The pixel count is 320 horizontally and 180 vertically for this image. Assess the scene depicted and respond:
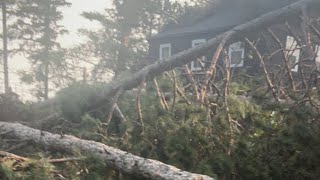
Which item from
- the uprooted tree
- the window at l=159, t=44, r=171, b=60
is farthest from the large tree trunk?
the uprooted tree

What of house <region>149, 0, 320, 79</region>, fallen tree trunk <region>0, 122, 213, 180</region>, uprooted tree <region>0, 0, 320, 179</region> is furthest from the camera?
house <region>149, 0, 320, 79</region>

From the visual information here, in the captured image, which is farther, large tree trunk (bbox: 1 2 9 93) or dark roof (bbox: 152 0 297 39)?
large tree trunk (bbox: 1 2 9 93)

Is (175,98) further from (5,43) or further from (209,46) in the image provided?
(5,43)

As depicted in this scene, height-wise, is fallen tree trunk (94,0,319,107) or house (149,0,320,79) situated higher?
house (149,0,320,79)

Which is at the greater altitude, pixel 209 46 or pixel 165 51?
pixel 165 51

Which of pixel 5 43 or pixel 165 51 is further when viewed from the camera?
pixel 5 43

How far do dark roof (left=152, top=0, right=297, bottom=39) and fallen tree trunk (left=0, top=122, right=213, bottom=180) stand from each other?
10.9 meters

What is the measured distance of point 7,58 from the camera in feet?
82.0

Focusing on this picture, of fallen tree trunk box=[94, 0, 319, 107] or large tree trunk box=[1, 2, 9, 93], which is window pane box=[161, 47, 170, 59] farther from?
fallen tree trunk box=[94, 0, 319, 107]

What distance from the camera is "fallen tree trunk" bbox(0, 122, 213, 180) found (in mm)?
3684

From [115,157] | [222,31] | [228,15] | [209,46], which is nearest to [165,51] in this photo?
[228,15]

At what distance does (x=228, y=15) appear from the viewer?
19.6m

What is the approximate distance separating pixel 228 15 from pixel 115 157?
16.8 meters

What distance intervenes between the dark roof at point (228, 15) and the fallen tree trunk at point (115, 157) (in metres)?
10.9
